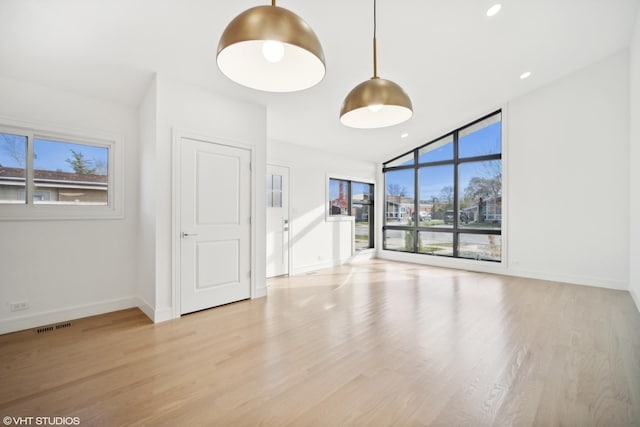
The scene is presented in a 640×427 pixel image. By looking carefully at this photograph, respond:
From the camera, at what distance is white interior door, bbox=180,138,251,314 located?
3.37 m

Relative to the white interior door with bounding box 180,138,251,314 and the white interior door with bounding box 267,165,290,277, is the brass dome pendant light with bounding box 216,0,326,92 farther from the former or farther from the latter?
the white interior door with bounding box 267,165,290,277

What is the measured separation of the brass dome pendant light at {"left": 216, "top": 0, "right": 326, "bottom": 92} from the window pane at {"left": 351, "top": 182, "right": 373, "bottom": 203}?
17.9 ft

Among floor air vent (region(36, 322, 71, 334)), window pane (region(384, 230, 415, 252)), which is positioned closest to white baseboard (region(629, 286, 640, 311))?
window pane (region(384, 230, 415, 252))

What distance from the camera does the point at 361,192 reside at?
7.18m

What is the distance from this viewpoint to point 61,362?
2324 millimetres

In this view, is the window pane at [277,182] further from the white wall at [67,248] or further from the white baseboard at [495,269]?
the white baseboard at [495,269]

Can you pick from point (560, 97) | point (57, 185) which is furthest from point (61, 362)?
point (560, 97)

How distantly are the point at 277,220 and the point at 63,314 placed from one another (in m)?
3.13

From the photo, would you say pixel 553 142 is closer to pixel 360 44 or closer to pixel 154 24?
pixel 360 44

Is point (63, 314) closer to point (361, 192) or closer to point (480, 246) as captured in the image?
point (361, 192)

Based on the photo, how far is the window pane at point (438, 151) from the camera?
6.27 meters

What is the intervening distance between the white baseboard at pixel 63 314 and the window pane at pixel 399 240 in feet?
18.4

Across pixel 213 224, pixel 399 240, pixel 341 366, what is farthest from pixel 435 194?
pixel 341 366

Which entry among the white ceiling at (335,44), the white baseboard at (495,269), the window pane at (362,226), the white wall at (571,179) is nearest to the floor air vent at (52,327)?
the white ceiling at (335,44)
